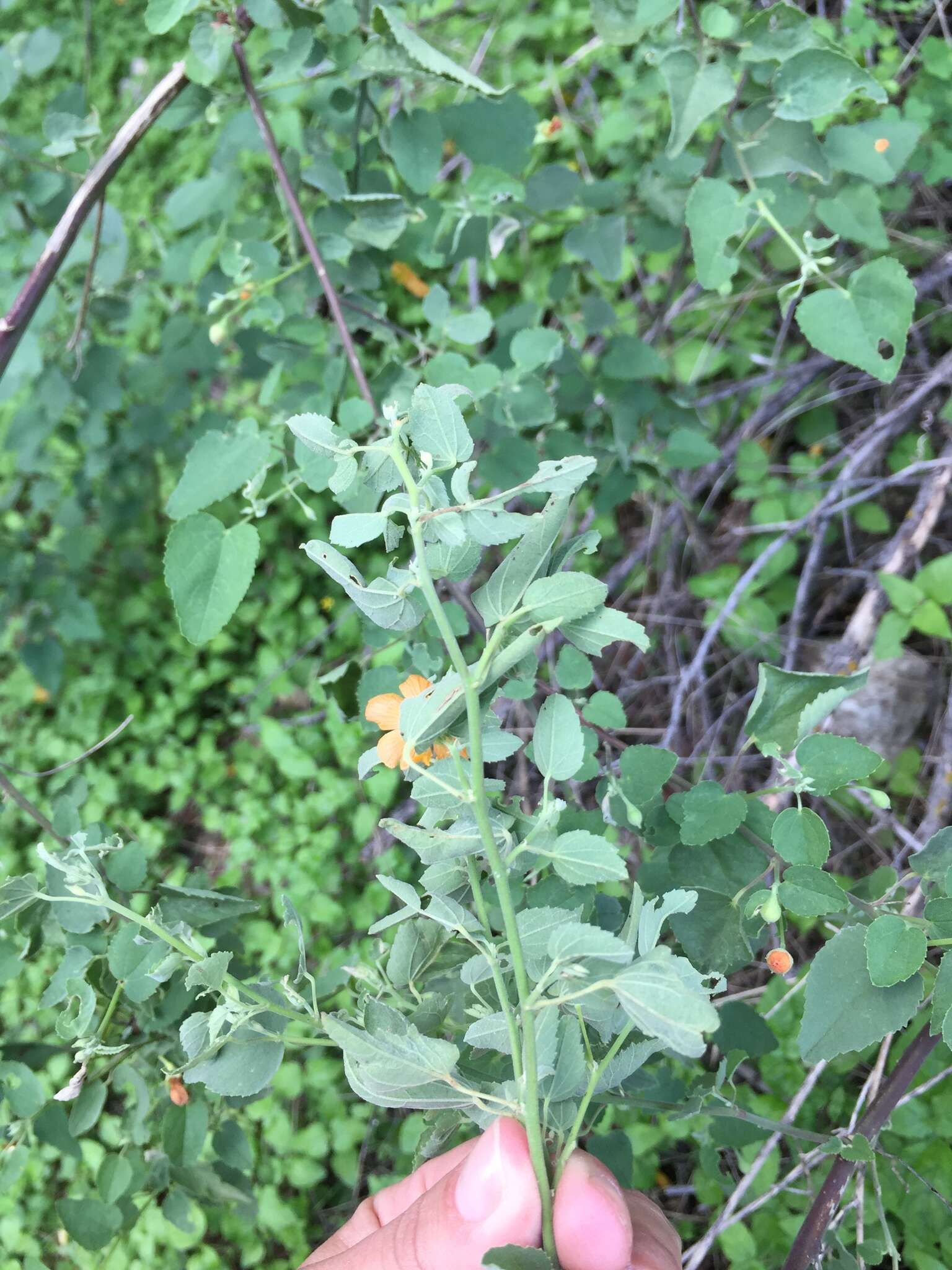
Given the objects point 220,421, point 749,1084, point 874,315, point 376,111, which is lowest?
point 749,1084

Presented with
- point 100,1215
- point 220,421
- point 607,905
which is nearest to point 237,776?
point 220,421

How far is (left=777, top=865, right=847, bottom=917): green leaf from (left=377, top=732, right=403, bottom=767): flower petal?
39cm

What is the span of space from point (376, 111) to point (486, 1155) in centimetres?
136

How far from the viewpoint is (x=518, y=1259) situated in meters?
0.60

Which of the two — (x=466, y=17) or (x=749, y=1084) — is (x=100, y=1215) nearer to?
(x=749, y=1084)

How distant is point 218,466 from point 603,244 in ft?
2.56

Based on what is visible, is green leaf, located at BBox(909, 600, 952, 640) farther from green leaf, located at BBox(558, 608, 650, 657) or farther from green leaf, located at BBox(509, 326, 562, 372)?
green leaf, located at BBox(558, 608, 650, 657)

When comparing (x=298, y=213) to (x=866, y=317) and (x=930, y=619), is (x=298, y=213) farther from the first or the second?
(x=930, y=619)

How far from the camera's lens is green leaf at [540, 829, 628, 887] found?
609 mm

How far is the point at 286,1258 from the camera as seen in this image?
186 centimetres

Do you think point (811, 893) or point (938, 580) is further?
point (938, 580)

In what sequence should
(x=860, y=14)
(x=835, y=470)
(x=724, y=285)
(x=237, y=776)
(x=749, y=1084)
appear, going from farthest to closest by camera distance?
(x=237, y=776), (x=835, y=470), (x=860, y=14), (x=749, y=1084), (x=724, y=285)

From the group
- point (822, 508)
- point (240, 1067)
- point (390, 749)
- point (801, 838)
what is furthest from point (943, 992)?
point (822, 508)

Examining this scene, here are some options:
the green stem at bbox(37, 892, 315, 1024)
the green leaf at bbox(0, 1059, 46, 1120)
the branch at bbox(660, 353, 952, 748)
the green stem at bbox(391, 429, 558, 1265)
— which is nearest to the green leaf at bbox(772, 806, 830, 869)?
the green stem at bbox(391, 429, 558, 1265)
